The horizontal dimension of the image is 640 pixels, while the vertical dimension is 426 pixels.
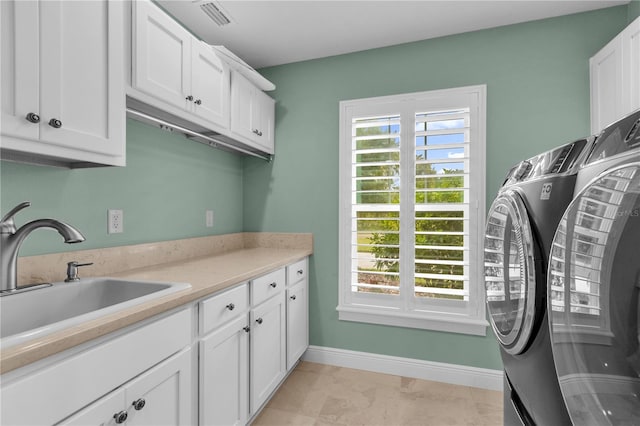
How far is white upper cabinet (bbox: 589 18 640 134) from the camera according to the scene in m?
1.67

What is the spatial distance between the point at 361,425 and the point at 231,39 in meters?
2.78

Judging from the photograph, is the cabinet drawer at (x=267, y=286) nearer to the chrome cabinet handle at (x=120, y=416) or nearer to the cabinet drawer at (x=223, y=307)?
the cabinet drawer at (x=223, y=307)

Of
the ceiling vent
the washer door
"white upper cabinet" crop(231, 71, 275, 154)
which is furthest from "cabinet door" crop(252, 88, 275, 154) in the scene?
the washer door

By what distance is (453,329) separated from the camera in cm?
234

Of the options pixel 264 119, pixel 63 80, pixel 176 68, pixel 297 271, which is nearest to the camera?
pixel 63 80

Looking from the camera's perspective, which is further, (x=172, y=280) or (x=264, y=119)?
(x=264, y=119)

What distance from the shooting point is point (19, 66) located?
1.01 meters

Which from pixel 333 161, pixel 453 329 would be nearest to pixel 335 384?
pixel 453 329

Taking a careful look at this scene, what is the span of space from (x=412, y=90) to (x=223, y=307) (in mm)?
2066

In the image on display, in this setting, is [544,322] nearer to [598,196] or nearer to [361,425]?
[598,196]

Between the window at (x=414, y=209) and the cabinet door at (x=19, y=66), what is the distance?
1915mm

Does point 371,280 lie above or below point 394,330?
above

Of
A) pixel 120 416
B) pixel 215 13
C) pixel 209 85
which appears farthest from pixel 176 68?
pixel 120 416

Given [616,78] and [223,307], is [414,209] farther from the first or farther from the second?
[223,307]
